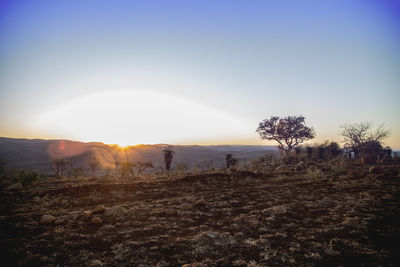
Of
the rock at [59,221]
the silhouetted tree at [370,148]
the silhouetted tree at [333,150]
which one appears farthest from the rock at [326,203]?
the silhouetted tree at [370,148]

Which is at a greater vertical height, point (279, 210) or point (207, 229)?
point (279, 210)

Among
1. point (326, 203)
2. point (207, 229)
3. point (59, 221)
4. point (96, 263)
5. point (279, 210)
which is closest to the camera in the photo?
point (96, 263)

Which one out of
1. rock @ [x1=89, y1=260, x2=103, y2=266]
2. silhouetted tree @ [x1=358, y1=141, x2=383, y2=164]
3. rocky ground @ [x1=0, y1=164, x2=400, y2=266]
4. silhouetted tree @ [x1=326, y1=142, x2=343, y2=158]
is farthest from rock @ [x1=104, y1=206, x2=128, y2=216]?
silhouetted tree @ [x1=358, y1=141, x2=383, y2=164]

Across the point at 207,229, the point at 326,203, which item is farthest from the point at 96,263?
the point at 326,203

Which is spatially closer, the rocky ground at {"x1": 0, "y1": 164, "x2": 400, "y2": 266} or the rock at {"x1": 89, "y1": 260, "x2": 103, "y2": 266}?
the rock at {"x1": 89, "y1": 260, "x2": 103, "y2": 266}

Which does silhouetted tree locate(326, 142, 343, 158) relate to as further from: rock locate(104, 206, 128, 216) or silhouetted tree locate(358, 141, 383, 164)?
rock locate(104, 206, 128, 216)

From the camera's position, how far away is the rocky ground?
163 inches

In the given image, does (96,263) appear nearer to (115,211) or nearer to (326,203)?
(115,211)

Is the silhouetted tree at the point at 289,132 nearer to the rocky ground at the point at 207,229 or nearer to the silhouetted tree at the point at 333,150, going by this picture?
the silhouetted tree at the point at 333,150

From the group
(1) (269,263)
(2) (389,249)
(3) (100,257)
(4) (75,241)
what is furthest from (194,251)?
(2) (389,249)

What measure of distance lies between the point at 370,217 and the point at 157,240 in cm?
685

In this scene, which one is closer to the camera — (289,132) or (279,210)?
(279,210)

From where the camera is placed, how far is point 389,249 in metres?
4.30

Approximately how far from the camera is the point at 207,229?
19.1ft
